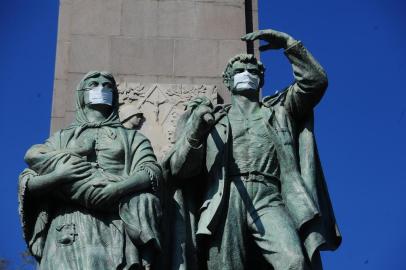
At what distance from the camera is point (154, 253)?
8.59 m

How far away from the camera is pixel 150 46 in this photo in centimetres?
1138

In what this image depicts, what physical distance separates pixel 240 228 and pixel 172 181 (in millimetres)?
921

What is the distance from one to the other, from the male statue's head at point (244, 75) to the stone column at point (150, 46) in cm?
110

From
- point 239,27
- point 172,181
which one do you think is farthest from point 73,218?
point 239,27

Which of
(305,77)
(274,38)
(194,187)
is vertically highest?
(274,38)

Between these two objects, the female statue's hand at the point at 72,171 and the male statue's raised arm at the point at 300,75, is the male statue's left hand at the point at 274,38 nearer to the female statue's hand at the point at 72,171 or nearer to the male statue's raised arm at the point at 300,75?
the male statue's raised arm at the point at 300,75

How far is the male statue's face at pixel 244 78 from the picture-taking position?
9852 millimetres

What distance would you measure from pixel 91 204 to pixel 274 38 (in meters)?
2.83

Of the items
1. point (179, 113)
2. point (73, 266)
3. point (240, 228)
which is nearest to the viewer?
point (73, 266)

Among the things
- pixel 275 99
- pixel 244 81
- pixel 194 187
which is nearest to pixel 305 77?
pixel 275 99

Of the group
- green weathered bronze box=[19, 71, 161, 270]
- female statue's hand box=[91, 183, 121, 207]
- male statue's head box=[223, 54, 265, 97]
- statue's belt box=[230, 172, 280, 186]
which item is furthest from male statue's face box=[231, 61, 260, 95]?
female statue's hand box=[91, 183, 121, 207]

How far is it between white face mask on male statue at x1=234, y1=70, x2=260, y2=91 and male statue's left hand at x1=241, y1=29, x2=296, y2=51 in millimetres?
336

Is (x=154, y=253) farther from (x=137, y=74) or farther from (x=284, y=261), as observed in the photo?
(x=137, y=74)

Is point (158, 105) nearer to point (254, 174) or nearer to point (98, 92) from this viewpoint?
point (98, 92)
